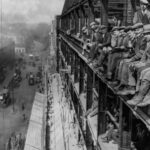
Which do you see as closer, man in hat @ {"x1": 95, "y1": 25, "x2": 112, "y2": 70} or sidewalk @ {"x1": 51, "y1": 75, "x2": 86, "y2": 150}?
man in hat @ {"x1": 95, "y1": 25, "x2": 112, "y2": 70}

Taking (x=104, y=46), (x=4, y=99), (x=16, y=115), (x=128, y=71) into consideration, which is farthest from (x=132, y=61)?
(x=4, y=99)

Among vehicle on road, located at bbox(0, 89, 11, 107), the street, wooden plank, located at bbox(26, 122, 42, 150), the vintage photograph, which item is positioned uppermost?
the vintage photograph

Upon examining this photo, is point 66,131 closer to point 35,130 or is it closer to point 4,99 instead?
point 35,130

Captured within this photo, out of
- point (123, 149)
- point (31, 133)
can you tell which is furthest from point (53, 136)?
point (123, 149)

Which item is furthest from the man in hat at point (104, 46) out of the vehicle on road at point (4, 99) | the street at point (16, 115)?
the vehicle on road at point (4, 99)

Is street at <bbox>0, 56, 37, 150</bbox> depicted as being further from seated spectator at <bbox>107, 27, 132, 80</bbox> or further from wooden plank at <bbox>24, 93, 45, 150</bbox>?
seated spectator at <bbox>107, 27, 132, 80</bbox>

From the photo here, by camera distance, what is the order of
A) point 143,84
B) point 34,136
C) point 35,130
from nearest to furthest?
point 143,84, point 34,136, point 35,130

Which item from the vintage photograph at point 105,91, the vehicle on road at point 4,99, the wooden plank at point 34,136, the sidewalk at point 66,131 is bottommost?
the vehicle on road at point 4,99

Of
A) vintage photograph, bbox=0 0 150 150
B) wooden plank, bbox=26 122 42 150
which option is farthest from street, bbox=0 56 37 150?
wooden plank, bbox=26 122 42 150

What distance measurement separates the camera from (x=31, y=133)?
1878 cm

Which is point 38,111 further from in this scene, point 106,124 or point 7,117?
point 106,124

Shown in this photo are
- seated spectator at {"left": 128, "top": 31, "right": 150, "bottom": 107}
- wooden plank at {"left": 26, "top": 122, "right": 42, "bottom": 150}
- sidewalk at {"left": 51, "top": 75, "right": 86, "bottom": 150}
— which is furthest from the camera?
wooden plank at {"left": 26, "top": 122, "right": 42, "bottom": 150}

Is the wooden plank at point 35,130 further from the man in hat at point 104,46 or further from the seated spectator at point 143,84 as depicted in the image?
the seated spectator at point 143,84

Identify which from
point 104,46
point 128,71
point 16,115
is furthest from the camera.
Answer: point 16,115
